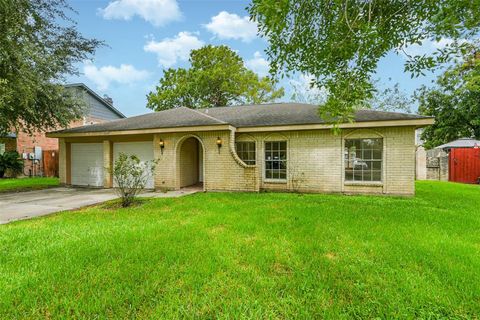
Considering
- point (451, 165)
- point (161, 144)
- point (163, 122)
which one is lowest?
point (451, 165)

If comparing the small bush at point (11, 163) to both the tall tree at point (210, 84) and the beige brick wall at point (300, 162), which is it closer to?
the beige brick wall at point (300, 162)

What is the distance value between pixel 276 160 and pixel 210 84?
18.9 m

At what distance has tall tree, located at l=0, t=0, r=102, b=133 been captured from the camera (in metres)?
7.99

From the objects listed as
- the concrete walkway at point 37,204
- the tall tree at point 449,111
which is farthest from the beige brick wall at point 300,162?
the tall tree at point 449,111

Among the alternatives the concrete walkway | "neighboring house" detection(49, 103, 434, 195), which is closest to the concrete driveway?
the concrete walkway

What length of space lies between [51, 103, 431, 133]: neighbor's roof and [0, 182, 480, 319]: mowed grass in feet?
14.9

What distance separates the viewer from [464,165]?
15.3 meters

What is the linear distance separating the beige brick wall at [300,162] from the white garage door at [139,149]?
2.22ft

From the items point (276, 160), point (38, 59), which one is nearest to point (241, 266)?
point (276, 160)

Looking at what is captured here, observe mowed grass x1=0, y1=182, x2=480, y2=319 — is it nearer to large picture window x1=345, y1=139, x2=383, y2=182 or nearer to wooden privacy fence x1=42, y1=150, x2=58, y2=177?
large picture window x1=345, y1=139, x2=383, y2=182

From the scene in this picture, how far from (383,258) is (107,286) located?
3765 mm

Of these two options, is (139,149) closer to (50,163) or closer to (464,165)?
(50,163)

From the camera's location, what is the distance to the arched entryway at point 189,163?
11041 mm

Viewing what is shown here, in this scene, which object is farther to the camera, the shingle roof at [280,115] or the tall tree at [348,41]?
the shingle roof at [280,115]
